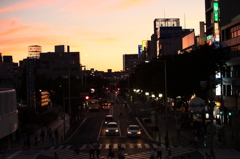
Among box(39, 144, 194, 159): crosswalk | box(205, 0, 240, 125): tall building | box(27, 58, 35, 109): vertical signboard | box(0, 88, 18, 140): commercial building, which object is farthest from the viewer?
box(27, 58, 35, 109): vertical signboard

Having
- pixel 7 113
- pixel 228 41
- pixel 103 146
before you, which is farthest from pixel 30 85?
pixel 7 113

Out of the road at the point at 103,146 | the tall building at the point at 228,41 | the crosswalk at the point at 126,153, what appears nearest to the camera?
the crosswalk at the point at 126,153

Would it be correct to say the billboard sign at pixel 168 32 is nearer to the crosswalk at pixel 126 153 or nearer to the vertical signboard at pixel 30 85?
the vertical signboard at pixel 30 85

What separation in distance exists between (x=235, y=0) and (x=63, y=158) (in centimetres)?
4367

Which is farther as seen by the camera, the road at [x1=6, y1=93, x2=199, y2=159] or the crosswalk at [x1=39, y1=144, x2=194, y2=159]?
the road at [x1=6, y1=93, x2=199, y2=159]

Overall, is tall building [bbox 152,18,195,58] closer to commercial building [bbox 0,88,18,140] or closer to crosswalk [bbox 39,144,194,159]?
crosswalk [bbox 39,144,194,159]

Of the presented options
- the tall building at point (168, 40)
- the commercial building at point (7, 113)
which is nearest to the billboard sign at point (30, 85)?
the commercial building at point (7, 113)

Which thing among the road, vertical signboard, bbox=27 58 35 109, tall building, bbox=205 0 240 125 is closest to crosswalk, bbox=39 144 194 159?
the road

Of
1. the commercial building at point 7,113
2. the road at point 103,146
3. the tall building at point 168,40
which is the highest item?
the tall building at point 168,40

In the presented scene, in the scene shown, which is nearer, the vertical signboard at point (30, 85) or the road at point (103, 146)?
the road at point (103, 146)

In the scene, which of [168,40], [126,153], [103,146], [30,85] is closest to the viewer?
[126,153]

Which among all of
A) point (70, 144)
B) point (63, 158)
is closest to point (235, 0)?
point (70, 144)

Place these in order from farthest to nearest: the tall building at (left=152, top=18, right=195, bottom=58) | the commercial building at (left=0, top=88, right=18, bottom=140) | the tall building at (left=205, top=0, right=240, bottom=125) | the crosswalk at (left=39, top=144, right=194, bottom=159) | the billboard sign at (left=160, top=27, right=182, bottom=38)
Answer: the billboard sign at (left=160, top=27, right=182, bottom=38) → the tall building at (left=152, top=18, right=195, bottom=58) → the tall building at (left=205, top=0, right=240, bottom=125) → the crosswalk at (left=39, top=144, right=194, bottom=159) → the commercial building at (left=0, top=88, right=18, bottom=140)

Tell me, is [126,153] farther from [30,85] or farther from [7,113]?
[30,85]
